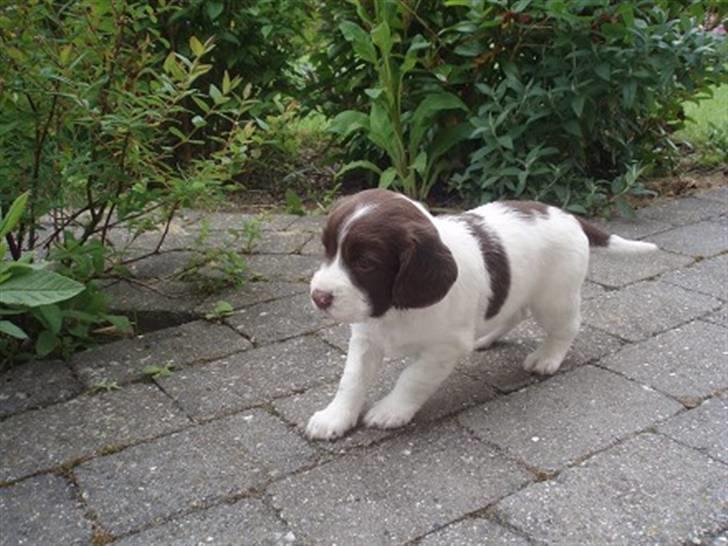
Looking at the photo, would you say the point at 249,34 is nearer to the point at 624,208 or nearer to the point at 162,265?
the point at 162,265

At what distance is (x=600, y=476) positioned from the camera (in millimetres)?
2332

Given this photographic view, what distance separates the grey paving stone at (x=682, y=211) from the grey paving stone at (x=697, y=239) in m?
0.13

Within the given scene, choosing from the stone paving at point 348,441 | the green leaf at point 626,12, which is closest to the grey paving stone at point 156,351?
the stone paving at point 348,441

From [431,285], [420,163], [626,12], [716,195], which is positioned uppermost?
[626,12]

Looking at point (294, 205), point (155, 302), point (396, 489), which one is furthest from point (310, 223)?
point (396, 489)

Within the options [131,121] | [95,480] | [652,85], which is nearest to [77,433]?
[95,480]

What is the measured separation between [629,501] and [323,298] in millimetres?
993

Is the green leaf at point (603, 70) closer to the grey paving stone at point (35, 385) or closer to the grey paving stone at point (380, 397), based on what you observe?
the grey paving stone at point (380, 397)

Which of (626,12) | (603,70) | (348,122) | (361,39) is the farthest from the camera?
(348,122)

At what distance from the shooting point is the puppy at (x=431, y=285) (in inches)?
91.5

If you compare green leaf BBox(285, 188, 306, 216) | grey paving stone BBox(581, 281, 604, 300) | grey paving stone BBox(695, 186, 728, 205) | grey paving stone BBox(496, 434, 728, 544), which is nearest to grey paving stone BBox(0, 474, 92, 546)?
grey paving stone BBox(496, 434, 728, 544)

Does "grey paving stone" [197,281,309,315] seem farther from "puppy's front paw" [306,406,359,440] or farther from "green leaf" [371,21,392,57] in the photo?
"green leaf" [371,21,392,57]

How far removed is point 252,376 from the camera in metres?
3.01

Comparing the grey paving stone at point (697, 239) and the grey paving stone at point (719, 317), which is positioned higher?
the grey paving stone at point (719, 317)
